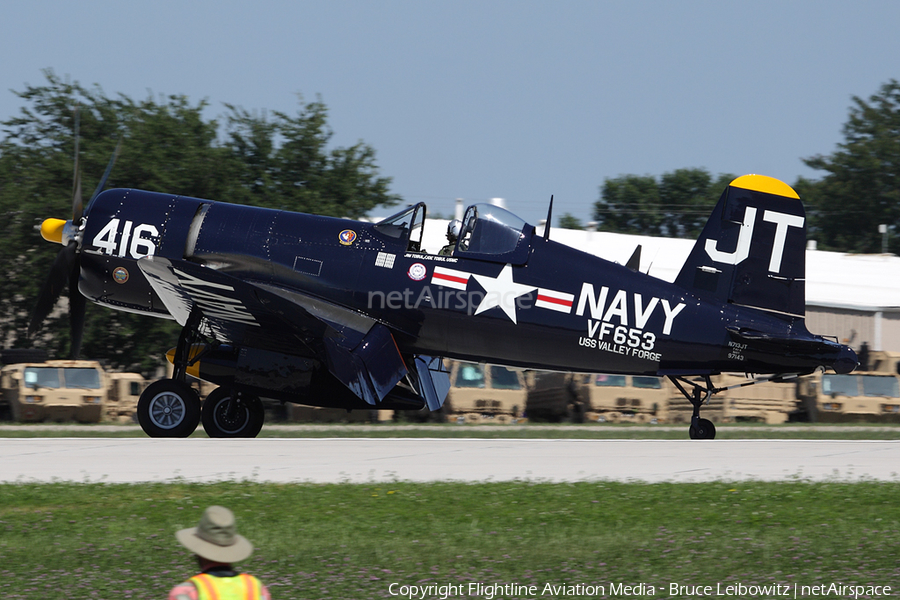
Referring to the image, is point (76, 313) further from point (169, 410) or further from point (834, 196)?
point (834, 196)

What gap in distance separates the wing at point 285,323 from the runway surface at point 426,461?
3.47 feet

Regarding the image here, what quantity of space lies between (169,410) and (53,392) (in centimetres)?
970

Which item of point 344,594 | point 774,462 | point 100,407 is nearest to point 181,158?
point 100,407

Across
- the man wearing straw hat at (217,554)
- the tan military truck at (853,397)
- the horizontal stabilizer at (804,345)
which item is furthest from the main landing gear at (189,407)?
the tan military truck at (853,397)

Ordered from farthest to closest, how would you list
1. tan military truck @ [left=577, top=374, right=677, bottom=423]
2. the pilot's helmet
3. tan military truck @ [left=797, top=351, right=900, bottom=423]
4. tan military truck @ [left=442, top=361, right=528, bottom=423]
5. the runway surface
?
tan military truck @ [left=797, top=351, right=900, bottom=423]
tan military truck @ [left=577, top=374, right=677, bottom=423]
tan military truck @ [left=442, top=361, right=528, bottom=423]
the pilot's helmet
the runway surface

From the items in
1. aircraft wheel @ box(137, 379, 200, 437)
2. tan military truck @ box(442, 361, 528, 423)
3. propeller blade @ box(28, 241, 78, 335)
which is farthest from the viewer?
tan military truck @ box(442, 361, 528, 423)

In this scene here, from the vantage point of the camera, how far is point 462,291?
45.9ft

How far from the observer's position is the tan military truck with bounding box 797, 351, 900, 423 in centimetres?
2442

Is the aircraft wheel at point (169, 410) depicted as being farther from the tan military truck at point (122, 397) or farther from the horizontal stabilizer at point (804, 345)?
the tan military truck at point (122, 397)

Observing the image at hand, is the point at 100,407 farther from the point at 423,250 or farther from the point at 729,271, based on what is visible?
the point at 729,271

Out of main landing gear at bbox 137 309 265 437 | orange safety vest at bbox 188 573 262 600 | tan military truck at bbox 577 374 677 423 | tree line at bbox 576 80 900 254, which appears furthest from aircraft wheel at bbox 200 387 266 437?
tree line at bbox 576 80 900 254

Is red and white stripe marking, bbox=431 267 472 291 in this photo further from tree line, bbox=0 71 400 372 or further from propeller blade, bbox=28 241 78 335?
tree line, bbox=0 71 400 372

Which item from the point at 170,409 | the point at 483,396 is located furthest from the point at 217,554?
the point at 483,396

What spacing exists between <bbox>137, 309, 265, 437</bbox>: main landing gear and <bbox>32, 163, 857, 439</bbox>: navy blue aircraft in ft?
0.07
